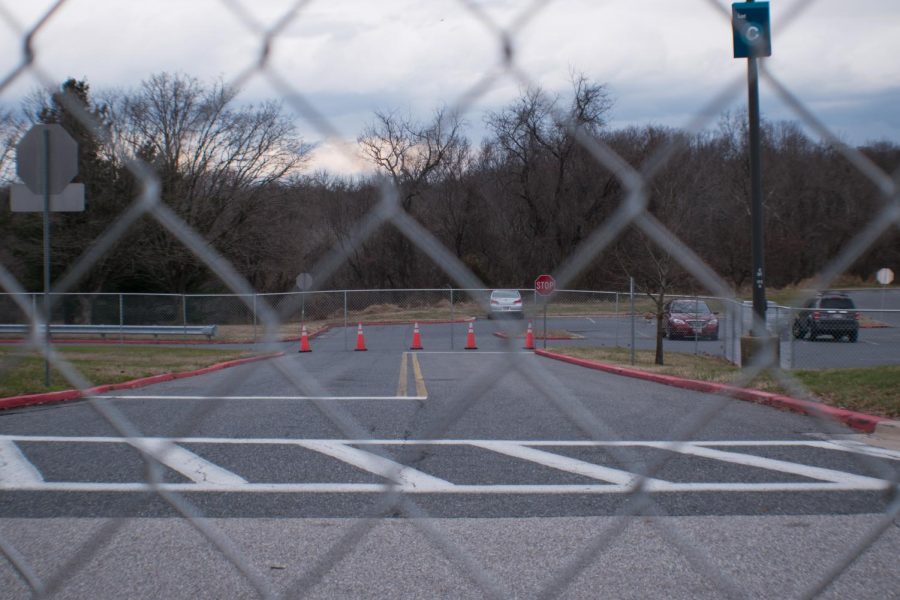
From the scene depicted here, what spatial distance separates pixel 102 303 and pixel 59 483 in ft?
51.0

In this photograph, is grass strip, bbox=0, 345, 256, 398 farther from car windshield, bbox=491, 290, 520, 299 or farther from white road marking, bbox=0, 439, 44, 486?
car windshield, bbox=491, 290, 520, 299

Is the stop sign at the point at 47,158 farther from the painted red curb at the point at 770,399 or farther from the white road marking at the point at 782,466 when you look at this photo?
the white road marking at the point at 782,466

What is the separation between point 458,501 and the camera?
438cm

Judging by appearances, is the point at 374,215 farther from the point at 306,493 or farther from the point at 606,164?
the point at 306,493

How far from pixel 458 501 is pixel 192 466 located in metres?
1.83

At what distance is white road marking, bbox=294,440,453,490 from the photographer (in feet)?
15.0

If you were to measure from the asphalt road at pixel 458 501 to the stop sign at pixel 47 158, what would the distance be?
650 mm

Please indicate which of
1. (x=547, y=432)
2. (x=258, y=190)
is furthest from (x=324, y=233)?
(x=547, y=432)

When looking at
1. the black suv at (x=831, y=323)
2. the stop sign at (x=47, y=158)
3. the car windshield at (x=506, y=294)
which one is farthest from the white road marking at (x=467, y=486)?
the black suv at (x=831, y=323)

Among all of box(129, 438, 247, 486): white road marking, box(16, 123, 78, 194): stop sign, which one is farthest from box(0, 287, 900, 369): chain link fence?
box(16, 123, 78, 194): stop sign

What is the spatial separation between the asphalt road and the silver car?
211 millimetres

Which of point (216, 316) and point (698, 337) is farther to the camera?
point (216, 316)

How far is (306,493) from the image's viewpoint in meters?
4.53

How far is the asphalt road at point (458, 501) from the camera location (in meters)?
3.07
